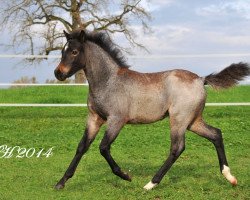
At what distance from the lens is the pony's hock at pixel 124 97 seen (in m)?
6.09

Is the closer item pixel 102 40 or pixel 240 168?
pixel 102 40

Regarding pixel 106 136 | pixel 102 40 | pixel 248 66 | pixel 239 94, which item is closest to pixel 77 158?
pixel 106 136

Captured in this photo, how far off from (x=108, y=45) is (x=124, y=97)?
71 cm

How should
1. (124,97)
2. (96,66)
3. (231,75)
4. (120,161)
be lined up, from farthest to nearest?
(120,161), (231,75), (96,66), (124,97)

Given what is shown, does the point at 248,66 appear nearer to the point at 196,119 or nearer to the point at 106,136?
the point at 196,119

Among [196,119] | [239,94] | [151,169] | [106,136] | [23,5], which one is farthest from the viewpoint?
[23,5]

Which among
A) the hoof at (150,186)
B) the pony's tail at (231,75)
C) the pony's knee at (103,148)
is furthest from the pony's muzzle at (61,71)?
the pony's tail at (231,75)

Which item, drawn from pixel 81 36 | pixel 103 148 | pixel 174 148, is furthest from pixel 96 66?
pixel 174 148

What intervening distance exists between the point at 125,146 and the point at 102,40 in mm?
4313

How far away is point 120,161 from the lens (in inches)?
345

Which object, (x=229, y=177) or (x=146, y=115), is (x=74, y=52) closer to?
(x=146, y=115)

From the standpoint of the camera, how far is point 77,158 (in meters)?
6.29

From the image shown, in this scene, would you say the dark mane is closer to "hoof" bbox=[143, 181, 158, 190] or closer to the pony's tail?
the pony's tail

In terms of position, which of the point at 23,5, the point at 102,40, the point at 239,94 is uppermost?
the point at 102,40
